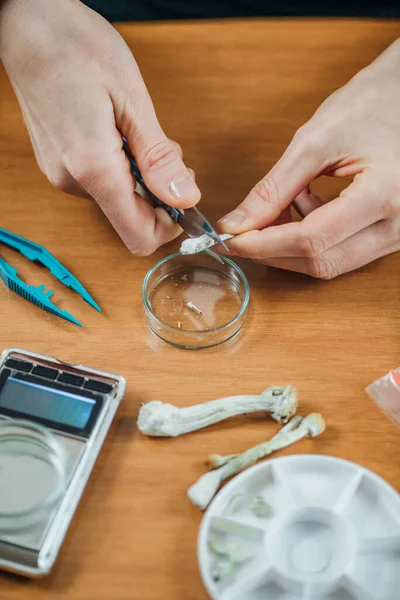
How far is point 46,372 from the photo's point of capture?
0.88 meters

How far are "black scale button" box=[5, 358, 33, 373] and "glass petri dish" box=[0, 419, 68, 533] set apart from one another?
0.07m

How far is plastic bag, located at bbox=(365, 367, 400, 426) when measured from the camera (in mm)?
→ 880

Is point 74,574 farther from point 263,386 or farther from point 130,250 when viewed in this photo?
point 130,250

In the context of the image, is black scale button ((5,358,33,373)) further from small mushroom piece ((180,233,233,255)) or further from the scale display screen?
small mushroom piece ((180,233,233,255))

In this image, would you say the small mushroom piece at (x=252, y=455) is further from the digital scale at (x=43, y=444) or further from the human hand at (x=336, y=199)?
the human hand at (x=336, y=199)

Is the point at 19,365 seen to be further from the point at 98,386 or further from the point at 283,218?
the point at 283,218

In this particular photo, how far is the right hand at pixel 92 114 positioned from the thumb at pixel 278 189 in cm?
7

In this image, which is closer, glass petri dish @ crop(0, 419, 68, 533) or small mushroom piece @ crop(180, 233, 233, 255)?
glass petri dish @ crop(0, 419, 68, 533)

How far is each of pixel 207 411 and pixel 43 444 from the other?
20cm

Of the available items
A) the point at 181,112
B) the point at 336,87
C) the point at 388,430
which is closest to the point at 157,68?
the point at 181,112

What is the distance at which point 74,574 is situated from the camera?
752mm

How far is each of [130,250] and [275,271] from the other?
0.21 meters

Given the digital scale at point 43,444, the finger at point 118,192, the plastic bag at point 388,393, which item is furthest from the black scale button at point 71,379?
the plastic bag at point 388,393

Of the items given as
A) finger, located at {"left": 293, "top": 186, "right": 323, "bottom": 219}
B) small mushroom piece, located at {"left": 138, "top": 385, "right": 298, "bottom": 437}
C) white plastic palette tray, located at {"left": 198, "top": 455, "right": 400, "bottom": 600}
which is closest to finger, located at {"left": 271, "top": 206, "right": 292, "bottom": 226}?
finger, located at {"left": 293, "top": 186, "right": 323, "bottom": 219}
